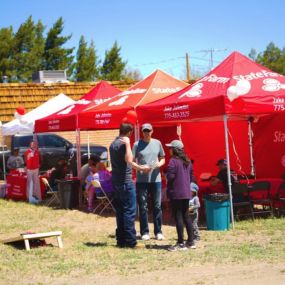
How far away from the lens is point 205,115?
10.4 metres

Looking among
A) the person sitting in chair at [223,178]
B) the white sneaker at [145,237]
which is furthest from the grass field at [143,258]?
the person sitting in chair at [223,178]

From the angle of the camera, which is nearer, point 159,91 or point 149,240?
point 149,240

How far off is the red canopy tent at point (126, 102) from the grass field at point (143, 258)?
3193 mm

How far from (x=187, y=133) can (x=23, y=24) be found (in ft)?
87.3

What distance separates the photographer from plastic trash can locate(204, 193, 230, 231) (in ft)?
32.1

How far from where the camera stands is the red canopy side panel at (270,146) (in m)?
13.8

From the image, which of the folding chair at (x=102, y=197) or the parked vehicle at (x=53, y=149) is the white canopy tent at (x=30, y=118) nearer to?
the parked vehicle at (x=53, y=149)

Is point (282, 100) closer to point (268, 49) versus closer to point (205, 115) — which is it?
point (205, 115)

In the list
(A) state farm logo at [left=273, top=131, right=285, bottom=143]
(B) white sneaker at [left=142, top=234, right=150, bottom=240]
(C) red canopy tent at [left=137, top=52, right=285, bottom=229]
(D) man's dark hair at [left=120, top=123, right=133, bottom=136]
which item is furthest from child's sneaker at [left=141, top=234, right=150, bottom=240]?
(A) state farm logo at [left=273, top=131, right=285, bottom=143]

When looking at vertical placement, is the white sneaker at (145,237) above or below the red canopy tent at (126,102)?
below

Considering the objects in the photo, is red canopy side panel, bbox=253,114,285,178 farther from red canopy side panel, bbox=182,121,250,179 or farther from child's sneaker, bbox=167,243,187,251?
child's sneaker, bbox=167,243,187,251

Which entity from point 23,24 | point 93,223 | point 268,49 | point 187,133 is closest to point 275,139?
point 187,133

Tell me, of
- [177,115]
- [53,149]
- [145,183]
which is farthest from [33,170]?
[145,183]

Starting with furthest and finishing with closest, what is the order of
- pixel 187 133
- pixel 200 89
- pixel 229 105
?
1. pixel 187 133
2. pixel 200 89
3. pixel 229 105
